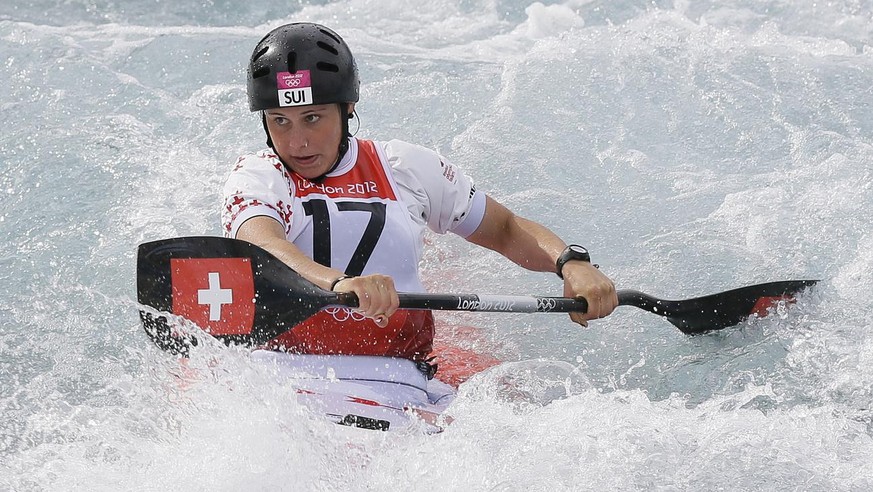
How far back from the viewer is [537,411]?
3.21m

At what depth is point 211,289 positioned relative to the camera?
3.17 metres

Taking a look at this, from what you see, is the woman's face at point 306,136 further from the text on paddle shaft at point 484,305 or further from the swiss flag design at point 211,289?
A: the text on paddle shaft at point 484,305

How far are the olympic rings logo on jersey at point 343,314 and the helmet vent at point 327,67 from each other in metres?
0.75

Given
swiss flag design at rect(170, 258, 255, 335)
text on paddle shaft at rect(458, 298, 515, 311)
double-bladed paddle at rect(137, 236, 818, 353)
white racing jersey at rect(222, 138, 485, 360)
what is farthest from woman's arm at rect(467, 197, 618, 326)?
swiss flag design at rect(170, 258, 255, 335)

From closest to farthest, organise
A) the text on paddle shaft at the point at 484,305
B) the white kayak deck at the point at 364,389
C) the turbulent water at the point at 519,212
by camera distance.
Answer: the turbulent water at the point at 519,212, the white kayak deck at the point at 364,389, the text on paddle shaft at the point at 484,305

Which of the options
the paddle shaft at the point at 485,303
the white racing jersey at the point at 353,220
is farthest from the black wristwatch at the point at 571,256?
the white racing jersey at the point at 353,220

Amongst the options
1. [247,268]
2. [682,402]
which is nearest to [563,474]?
[682,402]

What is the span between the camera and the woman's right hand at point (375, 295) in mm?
2938

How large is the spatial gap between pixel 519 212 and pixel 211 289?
2.20 meters

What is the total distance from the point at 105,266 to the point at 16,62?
7.27 ft

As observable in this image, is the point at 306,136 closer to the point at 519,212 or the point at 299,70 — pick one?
the point at 299,70

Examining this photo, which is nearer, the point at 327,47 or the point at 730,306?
the point at 327,47

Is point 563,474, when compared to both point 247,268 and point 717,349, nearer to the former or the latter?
point 247,268

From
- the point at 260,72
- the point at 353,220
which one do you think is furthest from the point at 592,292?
the point at 260,72
